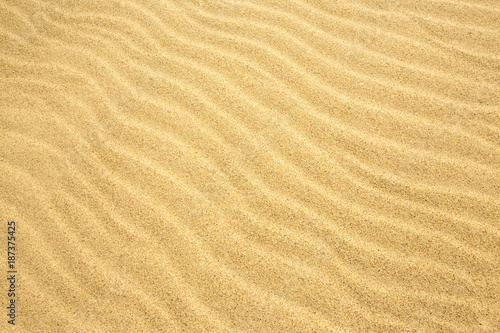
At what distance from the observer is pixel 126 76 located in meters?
2.48

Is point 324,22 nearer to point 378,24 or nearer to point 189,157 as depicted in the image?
point 378,24

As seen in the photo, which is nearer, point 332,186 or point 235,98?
point 332,186

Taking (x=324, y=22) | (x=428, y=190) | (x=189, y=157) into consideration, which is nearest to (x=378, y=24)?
(x=324, y=22)

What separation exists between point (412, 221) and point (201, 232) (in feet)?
3.35

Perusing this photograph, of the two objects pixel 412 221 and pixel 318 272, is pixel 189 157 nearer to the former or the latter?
pixel 318 272

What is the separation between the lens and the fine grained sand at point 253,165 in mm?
1853

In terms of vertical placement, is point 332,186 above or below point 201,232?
above

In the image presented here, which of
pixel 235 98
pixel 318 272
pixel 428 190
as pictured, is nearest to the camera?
pixel 318 272

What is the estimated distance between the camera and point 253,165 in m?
2.17

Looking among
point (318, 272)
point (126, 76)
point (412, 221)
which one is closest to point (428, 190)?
point (412, 221)

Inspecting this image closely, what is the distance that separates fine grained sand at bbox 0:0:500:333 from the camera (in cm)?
185

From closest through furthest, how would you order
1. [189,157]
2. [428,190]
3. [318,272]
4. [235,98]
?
[318,272] → [428,190] → [189,157] → [235,98]

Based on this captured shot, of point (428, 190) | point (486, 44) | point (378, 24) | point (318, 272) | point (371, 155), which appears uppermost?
point (378, 24)

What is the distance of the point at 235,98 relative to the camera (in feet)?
7.71
